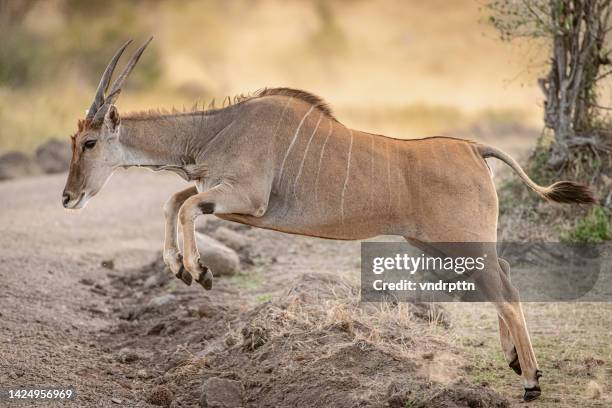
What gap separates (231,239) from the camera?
9336 mm

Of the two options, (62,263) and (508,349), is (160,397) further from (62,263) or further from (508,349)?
(62,263)

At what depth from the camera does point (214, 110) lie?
608 cm

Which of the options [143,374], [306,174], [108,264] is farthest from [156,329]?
[108,264]

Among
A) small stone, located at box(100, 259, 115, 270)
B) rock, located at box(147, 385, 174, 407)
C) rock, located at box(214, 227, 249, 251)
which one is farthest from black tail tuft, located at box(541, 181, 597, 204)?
small stone, located at box(100, 259, 115, 270)

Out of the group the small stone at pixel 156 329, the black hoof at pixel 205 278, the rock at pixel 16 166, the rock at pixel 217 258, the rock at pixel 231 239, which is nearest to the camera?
the black hoof at pixel 205 278

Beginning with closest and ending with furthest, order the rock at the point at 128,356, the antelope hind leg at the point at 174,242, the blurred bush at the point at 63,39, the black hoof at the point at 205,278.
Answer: the black hoof at the point at 205,278 < the antelope hind leg at the point at 174,242 < the rock at the point at 128,356 < the blurred bush at the point at 63,39

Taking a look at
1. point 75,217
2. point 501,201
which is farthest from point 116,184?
point 501,201

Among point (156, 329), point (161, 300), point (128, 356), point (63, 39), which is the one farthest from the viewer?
point (63, 39)

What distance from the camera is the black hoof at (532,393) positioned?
5.37m

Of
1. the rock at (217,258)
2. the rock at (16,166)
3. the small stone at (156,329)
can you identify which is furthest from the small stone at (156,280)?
the rock at (16,166)

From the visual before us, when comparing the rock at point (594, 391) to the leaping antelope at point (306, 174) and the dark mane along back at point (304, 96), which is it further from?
the dark mane along back at point (304, 96)

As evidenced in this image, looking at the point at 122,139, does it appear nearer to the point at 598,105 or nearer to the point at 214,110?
the point at 214,110

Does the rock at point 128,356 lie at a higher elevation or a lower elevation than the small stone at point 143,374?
higher

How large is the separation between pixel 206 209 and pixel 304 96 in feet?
3.46
